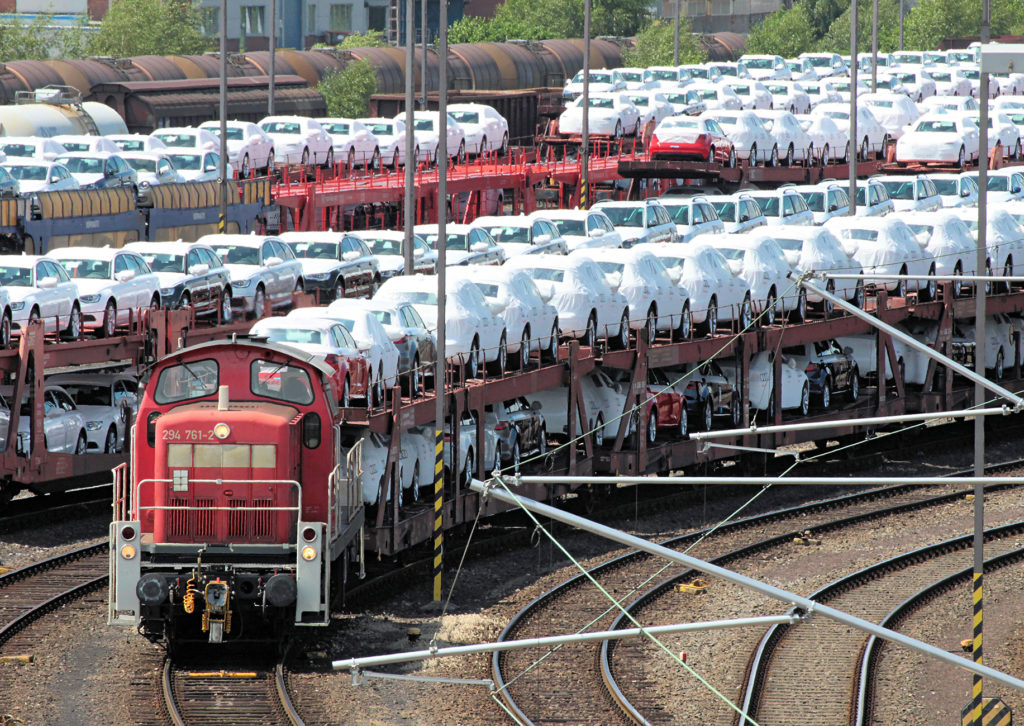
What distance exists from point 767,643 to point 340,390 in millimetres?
6533

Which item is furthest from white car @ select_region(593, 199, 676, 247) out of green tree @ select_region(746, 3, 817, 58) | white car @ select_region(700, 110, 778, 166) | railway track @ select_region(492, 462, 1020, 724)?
green tree @ select_region(746, 3, 817, 58)

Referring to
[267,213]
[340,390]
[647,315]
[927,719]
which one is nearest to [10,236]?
[267,213]

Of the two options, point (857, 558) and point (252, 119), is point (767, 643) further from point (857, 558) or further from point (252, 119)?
point (252, 119)

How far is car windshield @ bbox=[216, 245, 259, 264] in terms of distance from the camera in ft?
119

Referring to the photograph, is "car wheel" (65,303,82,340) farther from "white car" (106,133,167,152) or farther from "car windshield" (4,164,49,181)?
"white car" (106,133,167,152)

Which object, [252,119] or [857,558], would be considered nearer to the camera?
[857,558]

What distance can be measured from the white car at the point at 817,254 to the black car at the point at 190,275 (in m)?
9.94

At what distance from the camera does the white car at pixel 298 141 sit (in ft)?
187

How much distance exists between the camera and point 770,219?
4575 cm

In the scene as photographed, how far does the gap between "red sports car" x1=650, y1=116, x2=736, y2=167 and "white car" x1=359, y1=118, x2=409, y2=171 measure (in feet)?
25.1

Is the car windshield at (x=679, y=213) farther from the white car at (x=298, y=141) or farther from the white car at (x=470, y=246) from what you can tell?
the white car at (x=298, y=141)

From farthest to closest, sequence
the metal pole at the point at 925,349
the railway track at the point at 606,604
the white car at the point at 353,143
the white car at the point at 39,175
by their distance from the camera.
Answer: the white car at the point at 353,143 < the white car at the point at 39,175 < the railway track at the point at 606,604 < the metal pole at the point at 925,349

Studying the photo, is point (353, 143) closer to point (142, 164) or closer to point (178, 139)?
point (178, 139)

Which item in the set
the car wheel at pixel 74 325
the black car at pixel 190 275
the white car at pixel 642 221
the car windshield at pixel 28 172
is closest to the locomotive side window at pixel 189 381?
the car wheel at pixel 74 325
